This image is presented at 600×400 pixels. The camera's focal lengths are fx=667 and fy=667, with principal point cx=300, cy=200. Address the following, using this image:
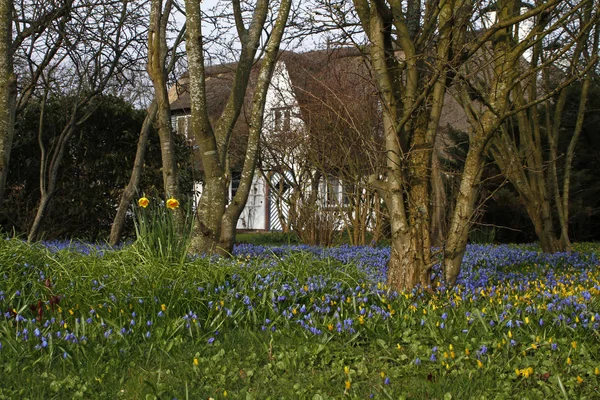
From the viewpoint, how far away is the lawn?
3322 mm

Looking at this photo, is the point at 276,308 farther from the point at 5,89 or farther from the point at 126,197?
the point at 126,197

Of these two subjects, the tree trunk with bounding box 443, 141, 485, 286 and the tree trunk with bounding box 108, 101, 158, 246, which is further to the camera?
the tree trunk with bounding box 108, 101, 158, 246

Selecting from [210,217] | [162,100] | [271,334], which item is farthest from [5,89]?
[271,334]

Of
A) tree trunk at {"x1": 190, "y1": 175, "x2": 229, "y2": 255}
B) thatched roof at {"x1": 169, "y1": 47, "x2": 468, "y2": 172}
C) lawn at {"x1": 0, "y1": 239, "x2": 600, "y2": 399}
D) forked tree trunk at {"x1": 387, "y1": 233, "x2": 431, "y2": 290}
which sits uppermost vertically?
thatched roof at {"x1": 169, "y1": 47, "x2": 468, "y2": 172}

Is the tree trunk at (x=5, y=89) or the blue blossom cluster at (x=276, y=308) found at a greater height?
the tree trunk at (x=5, y=89)

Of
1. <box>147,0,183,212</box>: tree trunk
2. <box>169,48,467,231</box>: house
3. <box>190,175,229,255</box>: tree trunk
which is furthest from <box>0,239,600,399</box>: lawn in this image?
<box>169,48,467,231</box>: house

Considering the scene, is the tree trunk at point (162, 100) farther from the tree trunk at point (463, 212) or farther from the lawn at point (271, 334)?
the tree trunk at point (463, 212)

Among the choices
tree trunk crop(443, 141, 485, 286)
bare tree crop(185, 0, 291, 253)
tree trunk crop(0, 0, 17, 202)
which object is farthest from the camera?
bare tree crop(185, 0, 291, 253)

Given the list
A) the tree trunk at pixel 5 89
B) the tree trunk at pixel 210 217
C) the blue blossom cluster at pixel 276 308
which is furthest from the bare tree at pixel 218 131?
the tree trunk at pixel 5 89

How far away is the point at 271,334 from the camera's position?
13.4ft

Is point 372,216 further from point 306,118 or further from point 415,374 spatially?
point 415,374

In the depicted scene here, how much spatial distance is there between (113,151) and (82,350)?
8.51 meters

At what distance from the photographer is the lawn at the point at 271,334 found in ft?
10.9

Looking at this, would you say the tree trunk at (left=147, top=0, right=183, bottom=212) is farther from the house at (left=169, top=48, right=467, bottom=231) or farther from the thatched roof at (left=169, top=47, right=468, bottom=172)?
the house at (left=169, top=48, right=467, bottom=231)
